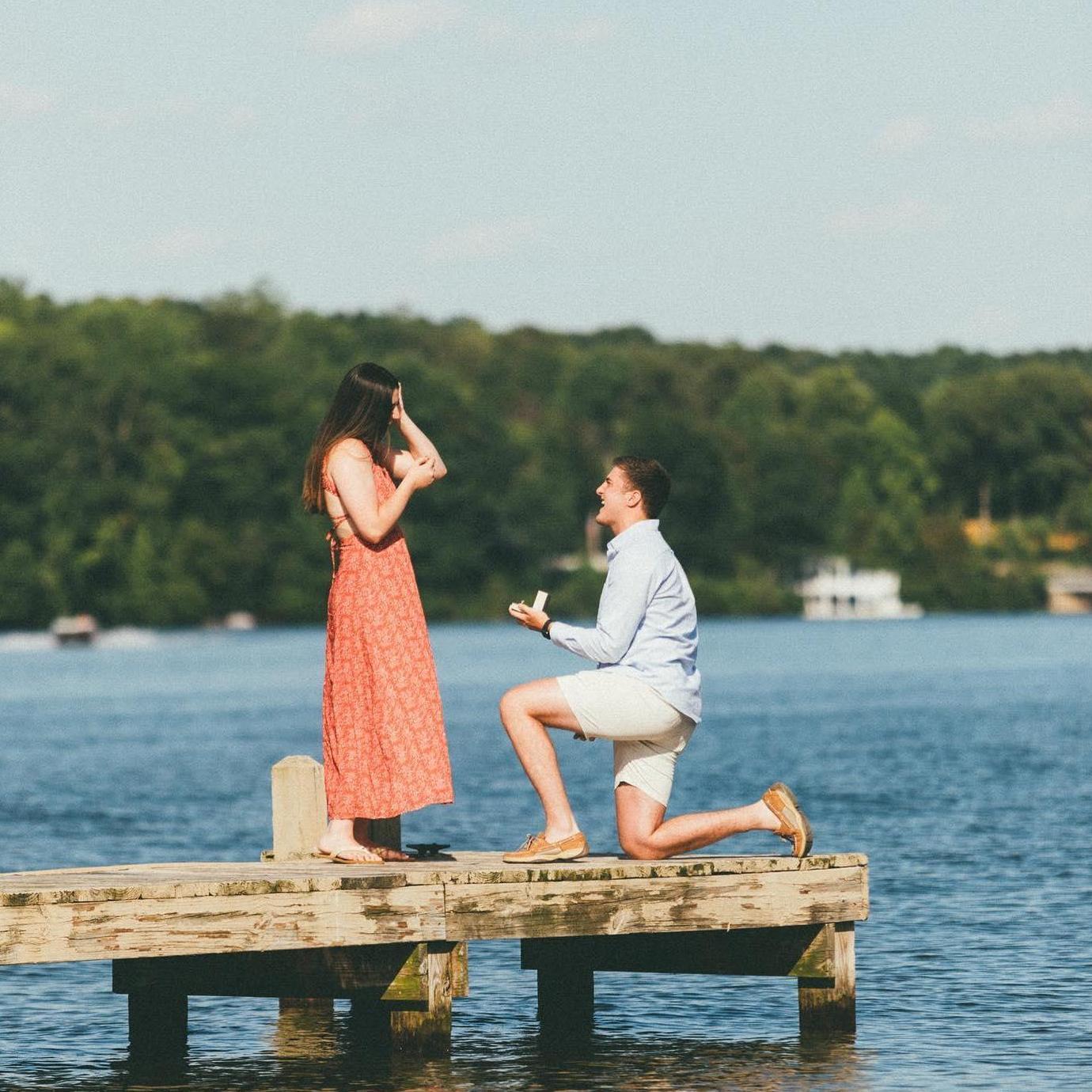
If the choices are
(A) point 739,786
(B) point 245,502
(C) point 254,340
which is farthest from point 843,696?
(C) point 254,340

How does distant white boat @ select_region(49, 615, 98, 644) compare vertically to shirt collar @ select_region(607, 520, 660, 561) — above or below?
below

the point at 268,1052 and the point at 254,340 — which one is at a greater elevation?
the point at 254,340

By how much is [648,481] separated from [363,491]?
1.30 metres

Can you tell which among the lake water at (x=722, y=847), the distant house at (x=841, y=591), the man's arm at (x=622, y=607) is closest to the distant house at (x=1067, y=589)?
the distant house at (x=841, y=591)

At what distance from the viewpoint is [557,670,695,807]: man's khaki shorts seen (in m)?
11.5

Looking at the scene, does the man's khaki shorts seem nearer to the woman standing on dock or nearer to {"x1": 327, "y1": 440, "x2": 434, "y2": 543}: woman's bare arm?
the woman standing on dock

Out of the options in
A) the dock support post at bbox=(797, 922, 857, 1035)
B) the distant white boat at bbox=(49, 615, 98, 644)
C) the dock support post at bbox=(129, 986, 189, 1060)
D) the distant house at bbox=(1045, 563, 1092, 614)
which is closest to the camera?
the dock support post at bbox=(797, 922, 857, 1035)

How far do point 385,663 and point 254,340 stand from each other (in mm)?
132563

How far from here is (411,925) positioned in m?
11.3

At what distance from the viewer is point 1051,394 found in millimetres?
152750

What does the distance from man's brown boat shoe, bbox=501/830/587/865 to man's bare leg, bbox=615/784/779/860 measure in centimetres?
21

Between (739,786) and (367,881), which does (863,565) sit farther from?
(367,881)

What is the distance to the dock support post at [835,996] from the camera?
1266 cm

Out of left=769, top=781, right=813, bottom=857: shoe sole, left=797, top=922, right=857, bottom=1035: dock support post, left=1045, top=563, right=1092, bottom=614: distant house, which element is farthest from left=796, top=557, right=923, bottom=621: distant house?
left=769, top=781, right=813, bottom=857: shoe sole
